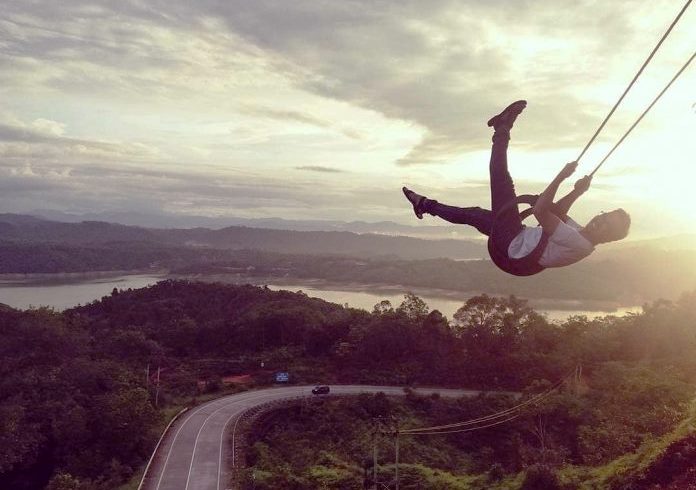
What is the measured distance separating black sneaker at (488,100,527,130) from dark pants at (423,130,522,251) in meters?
0.08

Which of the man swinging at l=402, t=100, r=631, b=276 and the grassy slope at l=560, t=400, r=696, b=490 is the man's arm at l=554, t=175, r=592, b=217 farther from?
the grassy slope at l=560, t=400, r=696, b=490

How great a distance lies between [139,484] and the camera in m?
19.4

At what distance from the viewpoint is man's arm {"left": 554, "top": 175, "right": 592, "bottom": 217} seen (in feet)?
13.2

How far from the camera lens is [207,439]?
23797 millimetres

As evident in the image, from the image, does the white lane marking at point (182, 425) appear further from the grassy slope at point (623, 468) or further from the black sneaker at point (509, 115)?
the black sneaker at point (509, 115)

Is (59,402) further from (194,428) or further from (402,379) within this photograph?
(402,379)

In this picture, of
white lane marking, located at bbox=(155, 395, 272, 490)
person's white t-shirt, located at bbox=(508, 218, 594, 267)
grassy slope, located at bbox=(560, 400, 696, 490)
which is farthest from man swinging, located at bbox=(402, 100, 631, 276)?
white lane marking, located at bbox=(155, 395, 272, 490)

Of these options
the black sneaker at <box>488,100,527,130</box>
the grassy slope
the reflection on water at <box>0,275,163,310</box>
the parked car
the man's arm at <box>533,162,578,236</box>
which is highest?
the black sneaker at <box>488,100,527,130</box>

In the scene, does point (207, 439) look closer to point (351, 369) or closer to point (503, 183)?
point (351, 369)

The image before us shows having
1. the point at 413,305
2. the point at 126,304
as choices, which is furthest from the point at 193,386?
the point at 126,304

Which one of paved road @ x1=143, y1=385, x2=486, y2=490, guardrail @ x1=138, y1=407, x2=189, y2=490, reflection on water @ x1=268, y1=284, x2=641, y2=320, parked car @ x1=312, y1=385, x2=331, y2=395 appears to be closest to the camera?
guardrail @ x1=138, y1=407, x2=189, y2=490

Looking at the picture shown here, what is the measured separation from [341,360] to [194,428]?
1496 cm

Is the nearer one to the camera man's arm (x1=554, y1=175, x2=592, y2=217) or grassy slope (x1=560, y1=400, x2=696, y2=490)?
man's arm (x1=554, y1=175, x2=592, y2=217)

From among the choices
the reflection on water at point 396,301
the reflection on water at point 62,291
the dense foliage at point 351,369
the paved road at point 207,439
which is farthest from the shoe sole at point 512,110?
the reflection on water at point 62,291
